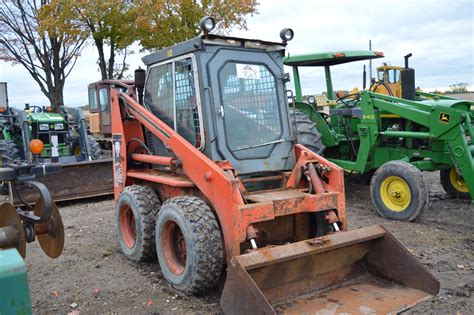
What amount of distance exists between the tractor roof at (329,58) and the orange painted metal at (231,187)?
3.57 m

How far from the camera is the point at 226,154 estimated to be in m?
4.59

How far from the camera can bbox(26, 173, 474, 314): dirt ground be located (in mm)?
4133

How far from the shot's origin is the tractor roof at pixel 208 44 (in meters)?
4.50

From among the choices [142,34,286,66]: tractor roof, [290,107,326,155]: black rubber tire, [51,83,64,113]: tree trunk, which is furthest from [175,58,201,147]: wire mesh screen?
[51,83,64,113]: tree trunk

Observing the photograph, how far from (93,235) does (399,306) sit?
4271 millimetres

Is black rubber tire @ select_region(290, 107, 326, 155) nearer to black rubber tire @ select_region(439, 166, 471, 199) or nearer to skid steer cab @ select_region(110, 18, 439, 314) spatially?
black rubber tire @ select_region(439, 166, 471, 199)

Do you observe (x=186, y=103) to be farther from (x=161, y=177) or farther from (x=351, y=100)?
(x=351, y=100)

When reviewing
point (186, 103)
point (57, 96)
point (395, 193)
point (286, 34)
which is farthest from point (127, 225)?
point (57, 96)

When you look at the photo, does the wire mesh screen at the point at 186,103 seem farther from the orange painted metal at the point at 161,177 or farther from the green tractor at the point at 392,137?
the green tractor at the point at 392,137

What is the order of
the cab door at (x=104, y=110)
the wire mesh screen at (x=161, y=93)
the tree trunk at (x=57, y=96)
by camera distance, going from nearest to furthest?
the wire mesh screen at (x=161, y=93) → the cab door at (x=104, y=110) → the tree trunk at (x=57, y=96)

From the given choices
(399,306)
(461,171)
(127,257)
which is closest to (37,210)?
(127,257)

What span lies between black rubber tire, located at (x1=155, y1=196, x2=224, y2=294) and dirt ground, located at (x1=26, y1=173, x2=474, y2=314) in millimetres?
210

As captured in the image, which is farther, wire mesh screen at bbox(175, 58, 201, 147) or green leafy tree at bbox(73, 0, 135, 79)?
green leafy tree at bbox(73, 0, 135, 79)

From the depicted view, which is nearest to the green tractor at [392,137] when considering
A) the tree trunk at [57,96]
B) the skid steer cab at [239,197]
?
the skid steer cab at [239,197]
